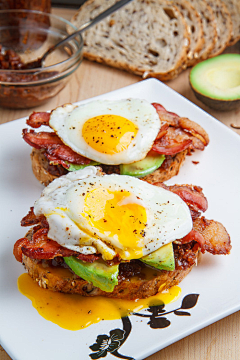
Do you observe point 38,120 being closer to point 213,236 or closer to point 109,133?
point 109,133

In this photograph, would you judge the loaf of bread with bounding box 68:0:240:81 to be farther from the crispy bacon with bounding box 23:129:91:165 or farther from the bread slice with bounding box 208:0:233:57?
the crispy bacon with bounding box 23:129:91:165

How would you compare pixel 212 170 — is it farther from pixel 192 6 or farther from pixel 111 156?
pixel 192 6

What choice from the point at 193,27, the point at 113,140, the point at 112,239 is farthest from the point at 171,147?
the point at 193,27

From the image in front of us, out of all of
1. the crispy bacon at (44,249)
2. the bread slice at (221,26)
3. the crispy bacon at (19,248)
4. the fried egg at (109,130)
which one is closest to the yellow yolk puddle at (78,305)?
the crispy bacon at (19,248)

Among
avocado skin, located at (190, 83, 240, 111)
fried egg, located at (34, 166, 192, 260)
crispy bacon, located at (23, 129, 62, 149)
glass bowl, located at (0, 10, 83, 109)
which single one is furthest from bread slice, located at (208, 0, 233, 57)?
fried egg, located at (34, 166, 192, 260)

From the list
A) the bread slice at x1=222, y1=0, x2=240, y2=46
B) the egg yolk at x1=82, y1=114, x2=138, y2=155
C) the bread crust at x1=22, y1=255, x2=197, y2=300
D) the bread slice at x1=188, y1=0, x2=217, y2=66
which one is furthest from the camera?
the bread slice at x1=222, y1=0, x2=240, y2=46

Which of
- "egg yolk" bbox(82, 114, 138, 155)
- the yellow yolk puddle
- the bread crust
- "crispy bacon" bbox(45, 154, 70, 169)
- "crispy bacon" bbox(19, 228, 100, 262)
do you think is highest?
"egg yolk" bbox(82, 114, 138, 155)

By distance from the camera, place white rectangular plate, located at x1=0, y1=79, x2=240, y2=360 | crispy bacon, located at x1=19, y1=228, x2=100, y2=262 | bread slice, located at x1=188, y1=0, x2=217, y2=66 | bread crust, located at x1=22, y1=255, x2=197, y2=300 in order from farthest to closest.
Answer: bread slice, located at x1=188, y1=0, x2=217, y2=66 < bread crust, located at x1=22, y1=255, x2=197, y2=300 < crispy bacon, located at x1=19, y1=228, x2=100, y2=262 < white rectangular plate, located at x1=0, y1=79, x2=240, y2=360
